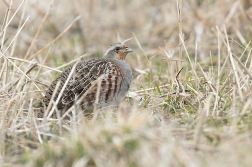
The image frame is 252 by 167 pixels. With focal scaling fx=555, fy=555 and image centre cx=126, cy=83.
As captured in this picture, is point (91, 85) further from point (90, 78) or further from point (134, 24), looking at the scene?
point (134, 24)

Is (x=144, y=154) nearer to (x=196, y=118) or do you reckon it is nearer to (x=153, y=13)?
(x=196, y=118)

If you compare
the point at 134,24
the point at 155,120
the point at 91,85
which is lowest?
the point at 155,120

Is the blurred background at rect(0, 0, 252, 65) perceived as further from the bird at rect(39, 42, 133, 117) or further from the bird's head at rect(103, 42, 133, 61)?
the bird at rect(39, 42, 133, 117)

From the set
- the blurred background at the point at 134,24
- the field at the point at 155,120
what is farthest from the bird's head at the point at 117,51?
the blurred background at the point at 134,24

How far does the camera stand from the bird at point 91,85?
566 cm

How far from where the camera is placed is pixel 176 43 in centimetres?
923

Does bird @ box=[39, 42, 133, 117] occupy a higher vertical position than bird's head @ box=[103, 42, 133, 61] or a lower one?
lower

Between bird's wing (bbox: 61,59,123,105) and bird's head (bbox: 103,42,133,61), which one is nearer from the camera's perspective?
bird's wing (bbox: 61,59,123,105)

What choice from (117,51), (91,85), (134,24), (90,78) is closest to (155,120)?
(91,85)

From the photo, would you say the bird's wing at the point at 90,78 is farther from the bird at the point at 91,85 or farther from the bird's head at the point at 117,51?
the bird's head at the point at 117,51

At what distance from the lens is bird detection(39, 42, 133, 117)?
566cm

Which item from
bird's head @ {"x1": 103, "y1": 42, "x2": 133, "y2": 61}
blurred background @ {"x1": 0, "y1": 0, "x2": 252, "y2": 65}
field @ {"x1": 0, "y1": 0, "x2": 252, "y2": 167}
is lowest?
field @ {"x1": 0, "y1": 0, "x2": 252, "y2": 167}

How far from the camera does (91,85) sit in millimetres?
5641

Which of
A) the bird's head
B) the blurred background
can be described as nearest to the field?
the blurred background
